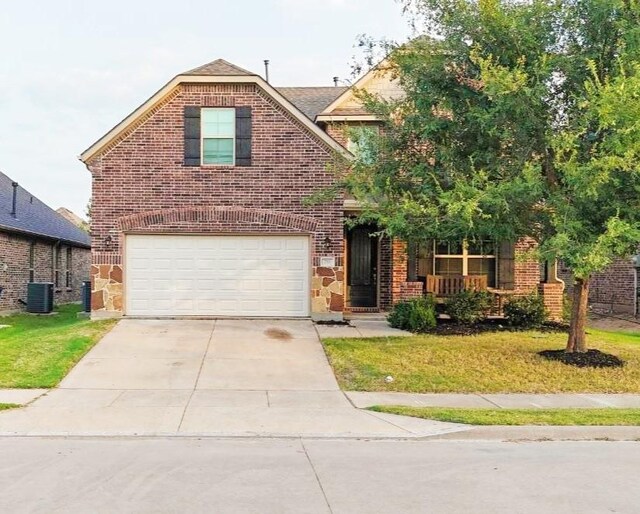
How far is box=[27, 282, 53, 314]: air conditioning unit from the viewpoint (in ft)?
68.6

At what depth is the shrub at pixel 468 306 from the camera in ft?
52.4

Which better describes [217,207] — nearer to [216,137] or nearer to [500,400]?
[216,137]

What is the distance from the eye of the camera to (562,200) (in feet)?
34.9

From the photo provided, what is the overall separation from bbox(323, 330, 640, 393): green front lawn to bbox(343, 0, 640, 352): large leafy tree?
1.21 metres

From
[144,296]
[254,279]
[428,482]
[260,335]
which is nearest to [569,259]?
[428,482]

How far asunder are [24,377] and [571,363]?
9549 mm

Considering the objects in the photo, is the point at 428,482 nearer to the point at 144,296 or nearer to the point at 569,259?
the point at 569,259

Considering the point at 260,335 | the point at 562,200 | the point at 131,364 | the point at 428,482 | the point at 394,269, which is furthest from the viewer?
the point at 394,269

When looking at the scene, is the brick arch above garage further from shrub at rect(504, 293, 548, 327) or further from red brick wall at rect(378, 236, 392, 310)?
shrub at rect(504, 293, 548, 327)

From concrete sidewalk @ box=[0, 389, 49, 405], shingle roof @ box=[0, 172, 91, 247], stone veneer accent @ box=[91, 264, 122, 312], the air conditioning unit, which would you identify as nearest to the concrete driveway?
concrete sidewalk @ box=[0, 389, 49, 405]

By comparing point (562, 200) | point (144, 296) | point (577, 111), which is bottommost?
point (144, 296)

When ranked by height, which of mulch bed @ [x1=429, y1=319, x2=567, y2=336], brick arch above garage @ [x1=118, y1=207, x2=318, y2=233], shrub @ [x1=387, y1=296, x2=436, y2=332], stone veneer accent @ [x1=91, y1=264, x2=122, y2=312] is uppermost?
brick arch above garage @ [x1=118, y1=207, x2=318, y2=233]

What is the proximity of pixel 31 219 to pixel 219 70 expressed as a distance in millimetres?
11438

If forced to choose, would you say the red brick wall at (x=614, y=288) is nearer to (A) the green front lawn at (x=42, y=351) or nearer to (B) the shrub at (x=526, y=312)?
(B) the shrub at (x=526, y=312)
